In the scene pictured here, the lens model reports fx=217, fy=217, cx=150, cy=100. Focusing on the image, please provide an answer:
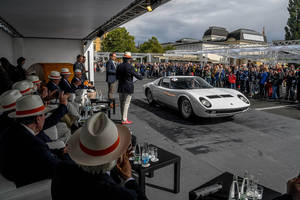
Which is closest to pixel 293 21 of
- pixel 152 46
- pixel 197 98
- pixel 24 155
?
pixel 152 46

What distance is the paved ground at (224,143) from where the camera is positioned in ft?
11.2

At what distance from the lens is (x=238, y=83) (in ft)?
46.5

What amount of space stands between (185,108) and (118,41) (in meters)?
53.4

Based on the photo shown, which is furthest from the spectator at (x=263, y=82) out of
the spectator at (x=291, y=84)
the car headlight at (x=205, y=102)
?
the car headlight at (x=205, y=102)

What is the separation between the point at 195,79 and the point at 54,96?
14.9 feet

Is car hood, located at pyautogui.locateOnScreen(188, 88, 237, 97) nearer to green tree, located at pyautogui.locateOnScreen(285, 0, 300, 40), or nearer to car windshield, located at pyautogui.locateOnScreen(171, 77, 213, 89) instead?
car windshield, located at pyautogui.locateOnScreen(171, 77, 213, 89)

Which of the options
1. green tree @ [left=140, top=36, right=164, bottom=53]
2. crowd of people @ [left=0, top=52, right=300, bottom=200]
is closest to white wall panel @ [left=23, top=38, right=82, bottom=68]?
crowd of people @ [left=0, top=52, right=300, bottom=200]

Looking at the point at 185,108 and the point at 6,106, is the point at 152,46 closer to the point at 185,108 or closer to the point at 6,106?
the point at 185,108

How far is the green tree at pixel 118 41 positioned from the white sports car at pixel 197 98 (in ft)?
168

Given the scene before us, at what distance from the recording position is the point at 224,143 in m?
4.84

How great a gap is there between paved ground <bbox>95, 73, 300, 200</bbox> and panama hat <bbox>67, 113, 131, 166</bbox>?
1822 millimetres

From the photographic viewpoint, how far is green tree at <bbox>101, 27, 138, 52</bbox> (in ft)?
186

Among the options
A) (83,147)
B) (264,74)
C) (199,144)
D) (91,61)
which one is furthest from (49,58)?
(83,147)

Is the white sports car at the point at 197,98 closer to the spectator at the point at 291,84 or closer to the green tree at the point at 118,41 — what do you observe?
the spectator at the point at 291,84
